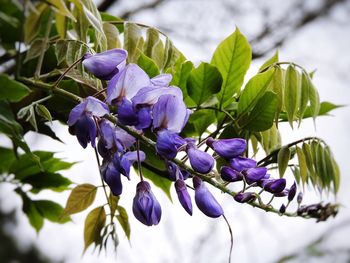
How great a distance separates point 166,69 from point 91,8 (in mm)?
91

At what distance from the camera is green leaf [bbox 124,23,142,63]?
21.8 inches

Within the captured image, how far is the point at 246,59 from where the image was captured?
0.53 metres

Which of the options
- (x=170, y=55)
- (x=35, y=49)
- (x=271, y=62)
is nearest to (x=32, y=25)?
(x=35, y=49)

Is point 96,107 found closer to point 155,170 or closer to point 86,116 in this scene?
point 86,116

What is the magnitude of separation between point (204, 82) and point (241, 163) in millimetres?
143

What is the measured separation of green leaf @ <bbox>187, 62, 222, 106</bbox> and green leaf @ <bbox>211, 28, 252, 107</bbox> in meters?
0.01

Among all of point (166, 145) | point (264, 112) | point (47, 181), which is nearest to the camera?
point (166, 145)

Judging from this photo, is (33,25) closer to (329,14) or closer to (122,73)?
(122,73)

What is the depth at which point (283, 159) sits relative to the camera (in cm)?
50

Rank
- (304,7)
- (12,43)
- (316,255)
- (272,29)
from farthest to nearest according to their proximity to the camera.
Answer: (304,7) → (272,29) → (316,255) → (12,43)

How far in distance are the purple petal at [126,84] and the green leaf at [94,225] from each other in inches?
8.7

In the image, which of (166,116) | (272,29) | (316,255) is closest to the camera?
(166,116)

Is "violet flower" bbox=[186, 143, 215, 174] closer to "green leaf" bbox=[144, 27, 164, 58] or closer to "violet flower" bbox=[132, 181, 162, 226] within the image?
"violet flower" bbox=[132, 181, 162, 226]

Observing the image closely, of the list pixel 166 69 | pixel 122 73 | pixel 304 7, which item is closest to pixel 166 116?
pixel 122 73
